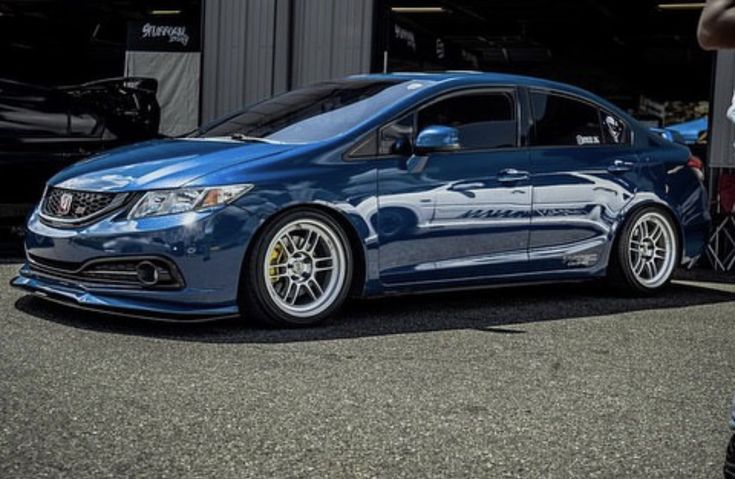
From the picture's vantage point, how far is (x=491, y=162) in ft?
21.9

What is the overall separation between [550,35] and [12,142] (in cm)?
1860

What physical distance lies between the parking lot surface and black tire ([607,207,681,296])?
0.76m

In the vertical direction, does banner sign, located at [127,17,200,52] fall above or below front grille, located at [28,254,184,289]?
above

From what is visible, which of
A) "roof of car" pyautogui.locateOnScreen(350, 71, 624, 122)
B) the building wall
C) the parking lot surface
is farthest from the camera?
the building wall

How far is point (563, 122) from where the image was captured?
7.25m

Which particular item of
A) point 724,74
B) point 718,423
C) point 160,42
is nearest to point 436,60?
point 160,42

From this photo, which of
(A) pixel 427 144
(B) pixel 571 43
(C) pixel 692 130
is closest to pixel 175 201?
(A) pixel 427 144

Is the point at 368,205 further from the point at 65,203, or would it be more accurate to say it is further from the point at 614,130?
the point at 614,130

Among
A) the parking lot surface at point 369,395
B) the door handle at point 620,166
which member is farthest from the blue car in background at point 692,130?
the parking lot surface at point 369,395

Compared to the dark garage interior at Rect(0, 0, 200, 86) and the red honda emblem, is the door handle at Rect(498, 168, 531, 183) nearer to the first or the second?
the red honda emblem

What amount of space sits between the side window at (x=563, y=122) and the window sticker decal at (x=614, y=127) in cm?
8

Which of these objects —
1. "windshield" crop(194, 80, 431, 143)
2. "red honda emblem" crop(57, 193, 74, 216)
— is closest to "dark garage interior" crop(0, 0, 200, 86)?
"windshield" crop(194, 80, 431, 143)

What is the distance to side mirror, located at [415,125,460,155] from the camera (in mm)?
6375

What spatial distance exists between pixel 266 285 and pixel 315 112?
4.25 feet
